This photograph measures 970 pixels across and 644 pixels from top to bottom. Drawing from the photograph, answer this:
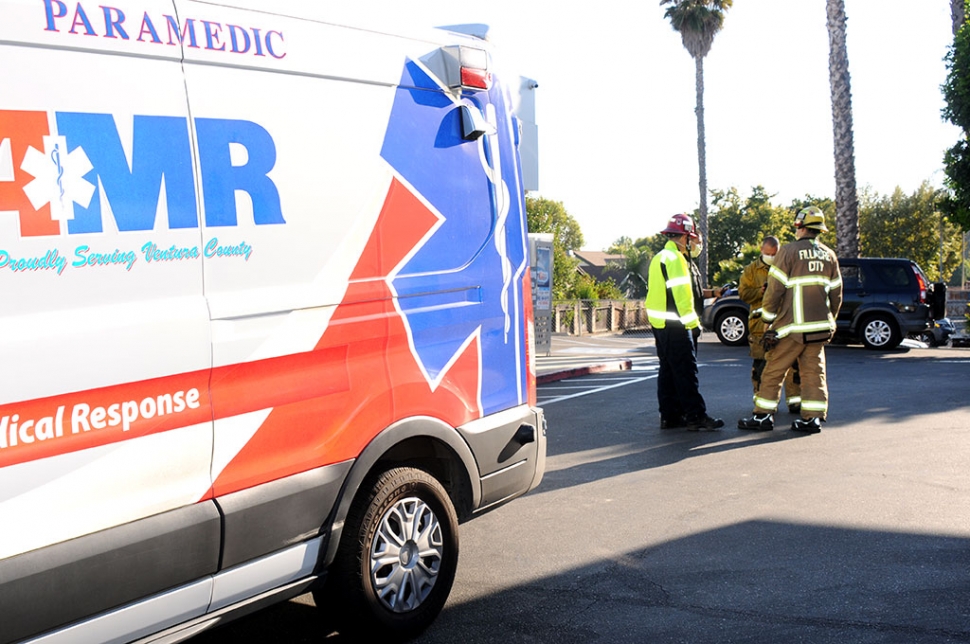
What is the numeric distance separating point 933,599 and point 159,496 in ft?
11.4

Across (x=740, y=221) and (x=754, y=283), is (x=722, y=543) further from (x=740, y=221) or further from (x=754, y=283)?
(x=740, y=221)

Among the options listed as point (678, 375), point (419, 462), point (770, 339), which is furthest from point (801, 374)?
point (419, 462)

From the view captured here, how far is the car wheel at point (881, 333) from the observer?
1706 centimetres

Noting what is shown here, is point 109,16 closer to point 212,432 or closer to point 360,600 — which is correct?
point 212,432

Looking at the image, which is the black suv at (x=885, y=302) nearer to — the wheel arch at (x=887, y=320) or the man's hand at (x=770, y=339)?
the wheel arch at (x=887, y=320)

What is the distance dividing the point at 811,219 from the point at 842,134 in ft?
44.9

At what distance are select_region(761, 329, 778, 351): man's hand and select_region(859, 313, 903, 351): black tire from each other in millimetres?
9332

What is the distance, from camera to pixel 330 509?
12.2 ft

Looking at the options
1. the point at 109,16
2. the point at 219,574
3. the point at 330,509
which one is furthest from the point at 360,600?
the point at 109,16

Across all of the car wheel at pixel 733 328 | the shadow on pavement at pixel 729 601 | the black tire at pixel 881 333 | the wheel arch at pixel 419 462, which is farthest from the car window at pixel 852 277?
the wheel arch at pixel 419 462

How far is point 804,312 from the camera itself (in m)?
8.67

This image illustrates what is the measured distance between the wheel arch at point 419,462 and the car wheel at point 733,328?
1537cm

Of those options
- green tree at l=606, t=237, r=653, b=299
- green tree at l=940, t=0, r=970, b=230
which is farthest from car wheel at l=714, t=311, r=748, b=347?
green tree at l=606, t=237, r=653, b=299

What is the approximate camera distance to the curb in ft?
45.0
